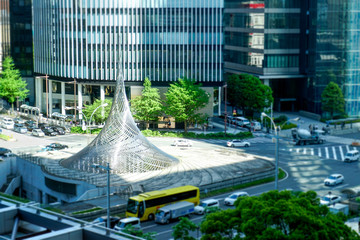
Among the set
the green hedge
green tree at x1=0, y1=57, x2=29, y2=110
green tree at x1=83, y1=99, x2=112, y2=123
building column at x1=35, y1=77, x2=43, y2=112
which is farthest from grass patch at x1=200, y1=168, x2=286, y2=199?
green tree at x1=0, y1=57, x2=29, y2=110

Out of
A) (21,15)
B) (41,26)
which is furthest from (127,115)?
(21,15)

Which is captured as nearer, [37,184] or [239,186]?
[239,186]

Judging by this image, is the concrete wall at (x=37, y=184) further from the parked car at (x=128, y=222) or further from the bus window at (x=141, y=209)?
the parked car at (x=128, y=222)

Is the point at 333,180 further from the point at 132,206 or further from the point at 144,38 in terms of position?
the point at 144,38

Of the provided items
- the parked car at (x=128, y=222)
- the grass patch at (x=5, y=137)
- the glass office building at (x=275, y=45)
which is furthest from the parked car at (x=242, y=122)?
the parked car at (x=128, y=222)

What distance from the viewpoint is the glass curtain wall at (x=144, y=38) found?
5433 inches

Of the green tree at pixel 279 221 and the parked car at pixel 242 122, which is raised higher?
the green tree at pixel 279 221

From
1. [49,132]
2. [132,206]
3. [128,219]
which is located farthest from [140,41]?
[128,219]

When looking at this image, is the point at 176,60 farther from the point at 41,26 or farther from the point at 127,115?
the point at 127,115

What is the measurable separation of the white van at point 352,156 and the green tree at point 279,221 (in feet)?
175

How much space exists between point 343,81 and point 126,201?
8669cm

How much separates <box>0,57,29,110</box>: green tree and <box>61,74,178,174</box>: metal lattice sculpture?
6405 cm

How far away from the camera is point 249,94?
143 m

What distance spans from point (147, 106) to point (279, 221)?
267 ft
